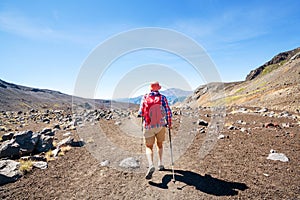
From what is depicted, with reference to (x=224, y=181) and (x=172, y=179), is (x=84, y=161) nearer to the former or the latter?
(x=172, y=179)

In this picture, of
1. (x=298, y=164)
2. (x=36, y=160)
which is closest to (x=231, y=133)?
(x=298, y=164)

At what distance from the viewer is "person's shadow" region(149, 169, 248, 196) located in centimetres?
538

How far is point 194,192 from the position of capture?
17.7ft

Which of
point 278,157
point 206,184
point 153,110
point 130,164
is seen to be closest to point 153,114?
point 153,110

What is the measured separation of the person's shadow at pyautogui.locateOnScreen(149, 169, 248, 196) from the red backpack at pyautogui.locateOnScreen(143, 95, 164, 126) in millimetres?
1684

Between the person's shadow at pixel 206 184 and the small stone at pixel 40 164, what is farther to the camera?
the small stone at pixel 40 164

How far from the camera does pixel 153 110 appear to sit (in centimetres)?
638

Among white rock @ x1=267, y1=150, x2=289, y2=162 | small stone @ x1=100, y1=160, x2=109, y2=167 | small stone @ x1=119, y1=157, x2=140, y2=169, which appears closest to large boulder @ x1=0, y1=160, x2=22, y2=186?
small stone @ x1=100, y1=160, x2=109, y2=167

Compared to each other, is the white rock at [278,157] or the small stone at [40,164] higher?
the white rock at [278,157]

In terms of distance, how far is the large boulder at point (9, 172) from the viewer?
249 inches

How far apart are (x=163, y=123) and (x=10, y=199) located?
4.42 m

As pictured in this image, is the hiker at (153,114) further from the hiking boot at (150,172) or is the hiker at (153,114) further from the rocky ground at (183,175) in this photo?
the rocky ground at (183,175)

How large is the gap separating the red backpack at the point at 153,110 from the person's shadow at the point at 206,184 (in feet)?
5.53

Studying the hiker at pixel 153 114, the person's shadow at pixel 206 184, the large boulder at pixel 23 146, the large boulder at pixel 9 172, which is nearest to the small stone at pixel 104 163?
the hiker at pixel 153 114
